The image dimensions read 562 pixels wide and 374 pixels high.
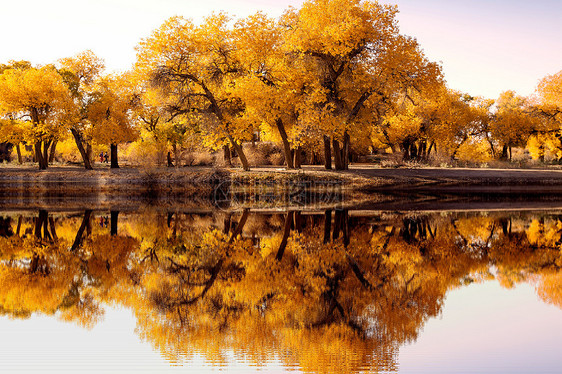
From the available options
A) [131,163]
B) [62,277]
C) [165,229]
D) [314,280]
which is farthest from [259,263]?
[131,163]

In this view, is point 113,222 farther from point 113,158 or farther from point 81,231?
point 113,158

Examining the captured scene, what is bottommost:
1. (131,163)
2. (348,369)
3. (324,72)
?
(348,369)

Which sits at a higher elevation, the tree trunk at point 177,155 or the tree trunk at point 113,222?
the tree trunk at point 177,155

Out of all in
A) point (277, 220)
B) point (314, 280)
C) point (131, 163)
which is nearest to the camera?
point (314, 280)

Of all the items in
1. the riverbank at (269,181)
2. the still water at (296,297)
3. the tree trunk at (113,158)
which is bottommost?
the still water at (296,297)

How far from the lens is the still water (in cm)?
664

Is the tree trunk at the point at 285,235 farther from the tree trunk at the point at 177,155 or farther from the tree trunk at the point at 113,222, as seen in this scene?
the tree trunk at the point at 177,155

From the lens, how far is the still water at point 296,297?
21.8 feet

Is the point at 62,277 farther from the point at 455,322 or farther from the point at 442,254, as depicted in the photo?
the point at 442,254

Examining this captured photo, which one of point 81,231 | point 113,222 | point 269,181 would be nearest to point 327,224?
point 113,222

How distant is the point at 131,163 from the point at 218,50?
21925 mm

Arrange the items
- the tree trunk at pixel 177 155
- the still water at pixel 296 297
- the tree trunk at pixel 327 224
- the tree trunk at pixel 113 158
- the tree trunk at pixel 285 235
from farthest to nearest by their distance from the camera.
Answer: the tree trunk at pixel 177 155 < the tree trunk at pixel 113 158 < the tree trunk at pixel 327 224 < the tree trunk at pixel 285 235 < the still water at pixel 296 297

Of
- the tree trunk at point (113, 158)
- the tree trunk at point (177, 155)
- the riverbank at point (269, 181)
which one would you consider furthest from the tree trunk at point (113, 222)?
the tree trunk at point (177, 155)

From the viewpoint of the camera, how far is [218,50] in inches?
1401
